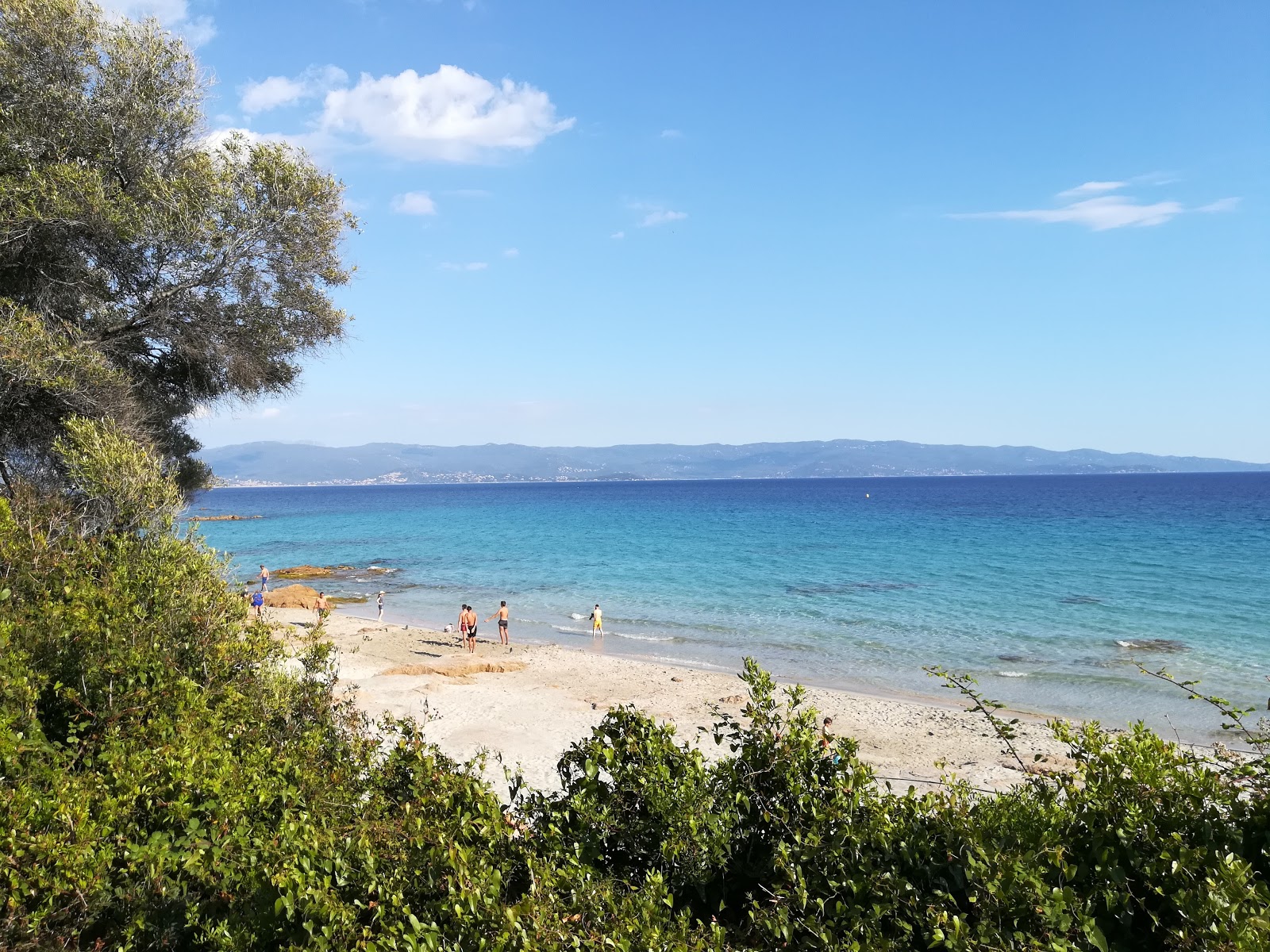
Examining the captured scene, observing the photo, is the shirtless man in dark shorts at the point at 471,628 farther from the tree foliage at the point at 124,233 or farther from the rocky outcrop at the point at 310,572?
the rocky outcrop at the point at 310,572

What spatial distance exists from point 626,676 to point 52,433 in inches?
585

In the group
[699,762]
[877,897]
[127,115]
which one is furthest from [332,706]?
[127,115]

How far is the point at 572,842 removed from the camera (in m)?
4.06

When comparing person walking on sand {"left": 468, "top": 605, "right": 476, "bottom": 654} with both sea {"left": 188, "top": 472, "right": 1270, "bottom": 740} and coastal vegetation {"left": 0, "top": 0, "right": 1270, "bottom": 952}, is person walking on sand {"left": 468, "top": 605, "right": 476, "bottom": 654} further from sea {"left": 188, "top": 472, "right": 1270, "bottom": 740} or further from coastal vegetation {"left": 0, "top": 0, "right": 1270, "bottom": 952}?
coastal vegetation {"left": 0, "top": 0, "right": 1270, "bottom": 952}

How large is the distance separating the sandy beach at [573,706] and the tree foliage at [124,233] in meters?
5.78

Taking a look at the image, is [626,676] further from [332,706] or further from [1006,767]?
[332,706]

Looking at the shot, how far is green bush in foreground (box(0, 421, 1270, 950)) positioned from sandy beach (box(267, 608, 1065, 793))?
5.60 metres

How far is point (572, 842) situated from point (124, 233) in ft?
30.4

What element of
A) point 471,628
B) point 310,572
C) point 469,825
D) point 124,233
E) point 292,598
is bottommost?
point 310,572

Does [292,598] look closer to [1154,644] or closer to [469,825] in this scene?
[1154,644]

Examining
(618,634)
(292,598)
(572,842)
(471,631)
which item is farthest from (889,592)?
(572,842)

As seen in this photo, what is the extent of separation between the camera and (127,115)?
9.86 m

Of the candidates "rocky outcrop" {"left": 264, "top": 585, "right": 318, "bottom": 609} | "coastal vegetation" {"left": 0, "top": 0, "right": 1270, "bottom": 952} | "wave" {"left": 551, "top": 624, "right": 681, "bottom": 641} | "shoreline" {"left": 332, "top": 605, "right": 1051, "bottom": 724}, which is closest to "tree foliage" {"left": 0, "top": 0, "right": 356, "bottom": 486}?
"coastal vegetation" {"left": 0, "top": 0, "right": 1270, "bottom": 952}

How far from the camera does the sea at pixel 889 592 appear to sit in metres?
21.2
